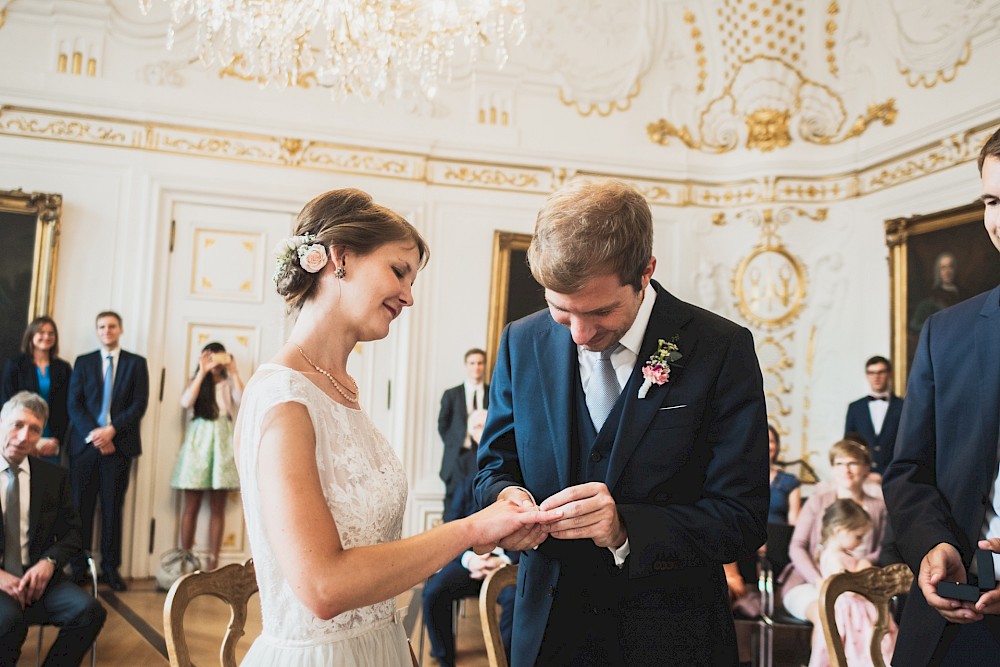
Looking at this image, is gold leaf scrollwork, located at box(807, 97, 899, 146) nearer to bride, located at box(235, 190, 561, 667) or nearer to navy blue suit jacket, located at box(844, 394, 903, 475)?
navy blue suit jacket, located at box(844, 394, 903, 475)

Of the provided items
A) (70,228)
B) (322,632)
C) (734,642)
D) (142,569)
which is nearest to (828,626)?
(734,642)

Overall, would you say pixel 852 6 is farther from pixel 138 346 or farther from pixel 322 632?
pixel 322 632

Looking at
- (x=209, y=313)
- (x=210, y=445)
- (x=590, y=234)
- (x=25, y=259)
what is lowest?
(x=210, y=445)

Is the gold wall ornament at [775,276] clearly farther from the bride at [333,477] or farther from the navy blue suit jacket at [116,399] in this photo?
the bride at [333,477]

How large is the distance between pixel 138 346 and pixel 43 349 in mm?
752

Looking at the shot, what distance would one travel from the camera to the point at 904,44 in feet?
25.8

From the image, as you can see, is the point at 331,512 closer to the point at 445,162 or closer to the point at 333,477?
the point at 333,477

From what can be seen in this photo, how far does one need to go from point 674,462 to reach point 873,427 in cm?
647

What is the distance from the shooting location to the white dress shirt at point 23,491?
4406mm

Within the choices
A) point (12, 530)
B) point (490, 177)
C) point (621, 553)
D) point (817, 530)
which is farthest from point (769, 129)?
point (621, 553)

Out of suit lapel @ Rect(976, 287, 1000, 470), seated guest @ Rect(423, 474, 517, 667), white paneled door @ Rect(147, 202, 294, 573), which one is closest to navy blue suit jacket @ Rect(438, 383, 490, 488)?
white paneled door @ Rect(147, 202, 294, 573)

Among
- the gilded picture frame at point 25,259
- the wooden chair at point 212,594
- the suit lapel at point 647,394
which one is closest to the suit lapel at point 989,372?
the suit lapel at point 647,394

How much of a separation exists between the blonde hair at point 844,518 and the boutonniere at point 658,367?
3.52 metres

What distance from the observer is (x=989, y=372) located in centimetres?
206
